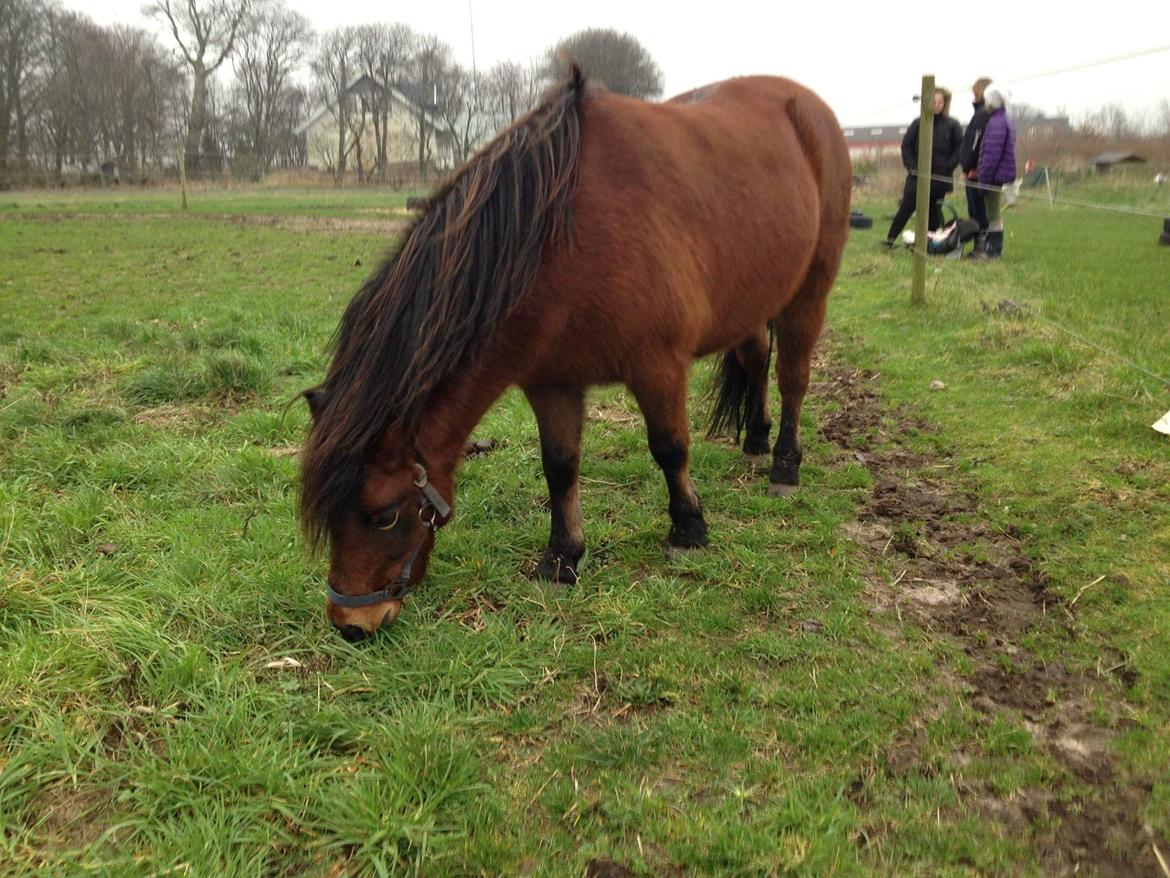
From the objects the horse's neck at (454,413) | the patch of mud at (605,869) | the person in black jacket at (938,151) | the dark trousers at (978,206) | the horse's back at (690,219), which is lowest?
the patch of mud at (605,869)

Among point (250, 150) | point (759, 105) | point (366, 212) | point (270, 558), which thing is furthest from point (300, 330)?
point (250, 150)

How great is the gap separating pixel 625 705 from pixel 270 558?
1680 mm

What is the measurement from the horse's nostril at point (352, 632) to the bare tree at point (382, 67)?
3987 cm

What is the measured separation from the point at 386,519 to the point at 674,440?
1.24m

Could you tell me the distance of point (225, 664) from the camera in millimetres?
2490

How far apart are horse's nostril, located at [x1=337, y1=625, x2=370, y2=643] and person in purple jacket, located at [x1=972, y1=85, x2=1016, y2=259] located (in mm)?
8758

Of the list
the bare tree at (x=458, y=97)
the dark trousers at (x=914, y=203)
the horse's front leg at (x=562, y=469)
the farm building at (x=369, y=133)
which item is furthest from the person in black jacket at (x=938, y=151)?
the farm building at (x=369, y=133)

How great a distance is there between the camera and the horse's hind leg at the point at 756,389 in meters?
4.16

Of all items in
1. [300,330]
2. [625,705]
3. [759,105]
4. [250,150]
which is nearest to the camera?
[625,705]

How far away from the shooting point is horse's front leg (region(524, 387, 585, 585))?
118 inches

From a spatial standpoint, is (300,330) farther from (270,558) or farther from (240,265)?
(240,265)

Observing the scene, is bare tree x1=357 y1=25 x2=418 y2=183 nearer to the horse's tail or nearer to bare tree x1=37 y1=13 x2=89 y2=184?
bare tree x1=37 y1=13 x2=89 y2=184

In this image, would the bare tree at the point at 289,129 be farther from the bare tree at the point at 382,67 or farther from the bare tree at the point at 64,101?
the bare tree at the point at 64,101

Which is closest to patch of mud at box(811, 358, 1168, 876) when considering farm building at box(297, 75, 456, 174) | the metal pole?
the metal pole
